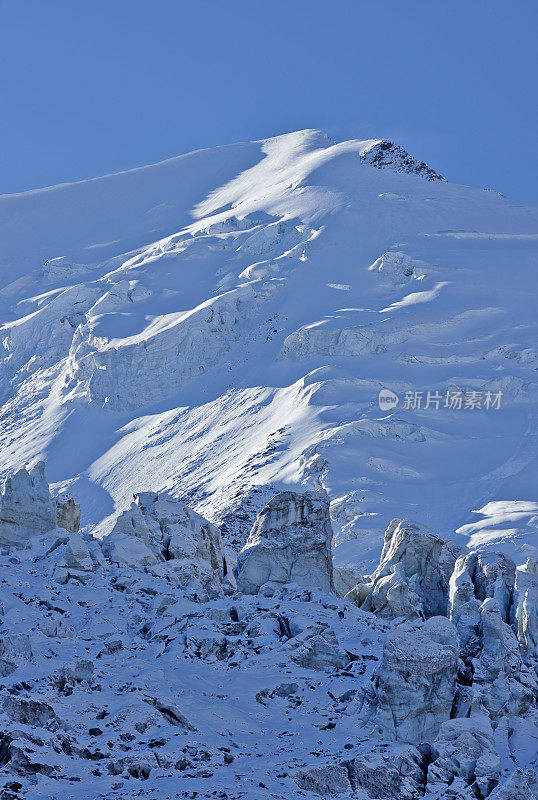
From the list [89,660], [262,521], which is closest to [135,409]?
[262,521]

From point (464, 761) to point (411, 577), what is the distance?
1379 centimetres

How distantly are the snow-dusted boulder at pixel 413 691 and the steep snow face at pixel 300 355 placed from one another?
4159cm

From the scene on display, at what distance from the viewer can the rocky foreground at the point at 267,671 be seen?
1812 centimetres

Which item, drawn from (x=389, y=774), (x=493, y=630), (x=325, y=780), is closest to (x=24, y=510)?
(x=493, y=630)

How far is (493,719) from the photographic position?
68.9 feet

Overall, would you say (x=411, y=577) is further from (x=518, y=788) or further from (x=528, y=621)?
(x=518, y=788)

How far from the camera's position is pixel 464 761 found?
18562 millimetres

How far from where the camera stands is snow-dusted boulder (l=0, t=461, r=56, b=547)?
38.5 m

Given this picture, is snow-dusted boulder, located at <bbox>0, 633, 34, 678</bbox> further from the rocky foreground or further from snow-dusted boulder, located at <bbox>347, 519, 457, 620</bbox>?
snow-dusted boulder, located at <bbox>347, 519, 457, 620</bbox>

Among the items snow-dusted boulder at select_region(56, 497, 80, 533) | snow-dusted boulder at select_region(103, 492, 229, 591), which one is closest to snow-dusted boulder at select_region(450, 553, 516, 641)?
snow-dusted boulder at select_region(103, 492, 229, 591)

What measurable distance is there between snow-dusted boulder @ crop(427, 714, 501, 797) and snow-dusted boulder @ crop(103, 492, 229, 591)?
14406 millimetres

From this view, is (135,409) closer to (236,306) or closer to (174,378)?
(174,378)

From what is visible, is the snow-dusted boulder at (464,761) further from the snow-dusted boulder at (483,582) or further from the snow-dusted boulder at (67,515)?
the snow-dusted boulder at (67,515)

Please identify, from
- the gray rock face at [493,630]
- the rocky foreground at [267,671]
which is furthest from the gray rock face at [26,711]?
the gray rock face at [493,630]
